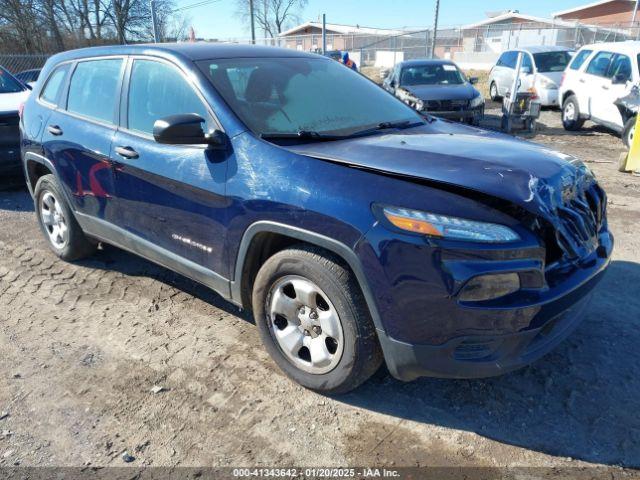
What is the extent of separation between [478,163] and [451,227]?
0.45 meters

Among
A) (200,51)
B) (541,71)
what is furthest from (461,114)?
(200,51)

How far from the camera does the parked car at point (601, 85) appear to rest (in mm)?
9430

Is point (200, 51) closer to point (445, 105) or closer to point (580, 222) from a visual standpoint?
point (580, 222)

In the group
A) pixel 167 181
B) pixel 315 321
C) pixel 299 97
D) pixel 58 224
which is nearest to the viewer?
pixel 315 321

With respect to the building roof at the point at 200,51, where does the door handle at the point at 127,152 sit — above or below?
below

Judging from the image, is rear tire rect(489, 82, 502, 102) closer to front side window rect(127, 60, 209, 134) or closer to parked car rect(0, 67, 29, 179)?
parked car rect(0, 67, 29, 179)

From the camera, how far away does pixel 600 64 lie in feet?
34.7

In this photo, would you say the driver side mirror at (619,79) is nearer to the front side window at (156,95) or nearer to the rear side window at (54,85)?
the front side window at (156,95)

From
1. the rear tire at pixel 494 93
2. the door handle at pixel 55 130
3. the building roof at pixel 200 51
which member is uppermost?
the building roof at pixel 200 51

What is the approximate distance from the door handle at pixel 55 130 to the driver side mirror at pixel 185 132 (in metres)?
1.77

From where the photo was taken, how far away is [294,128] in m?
2.95

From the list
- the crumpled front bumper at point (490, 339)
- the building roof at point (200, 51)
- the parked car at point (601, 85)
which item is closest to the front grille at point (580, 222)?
the crumpled front bumper at point (490, 339)

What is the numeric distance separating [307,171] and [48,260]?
10.9 ft

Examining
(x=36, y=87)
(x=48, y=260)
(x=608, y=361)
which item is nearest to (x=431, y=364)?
(x=608, y=361)
